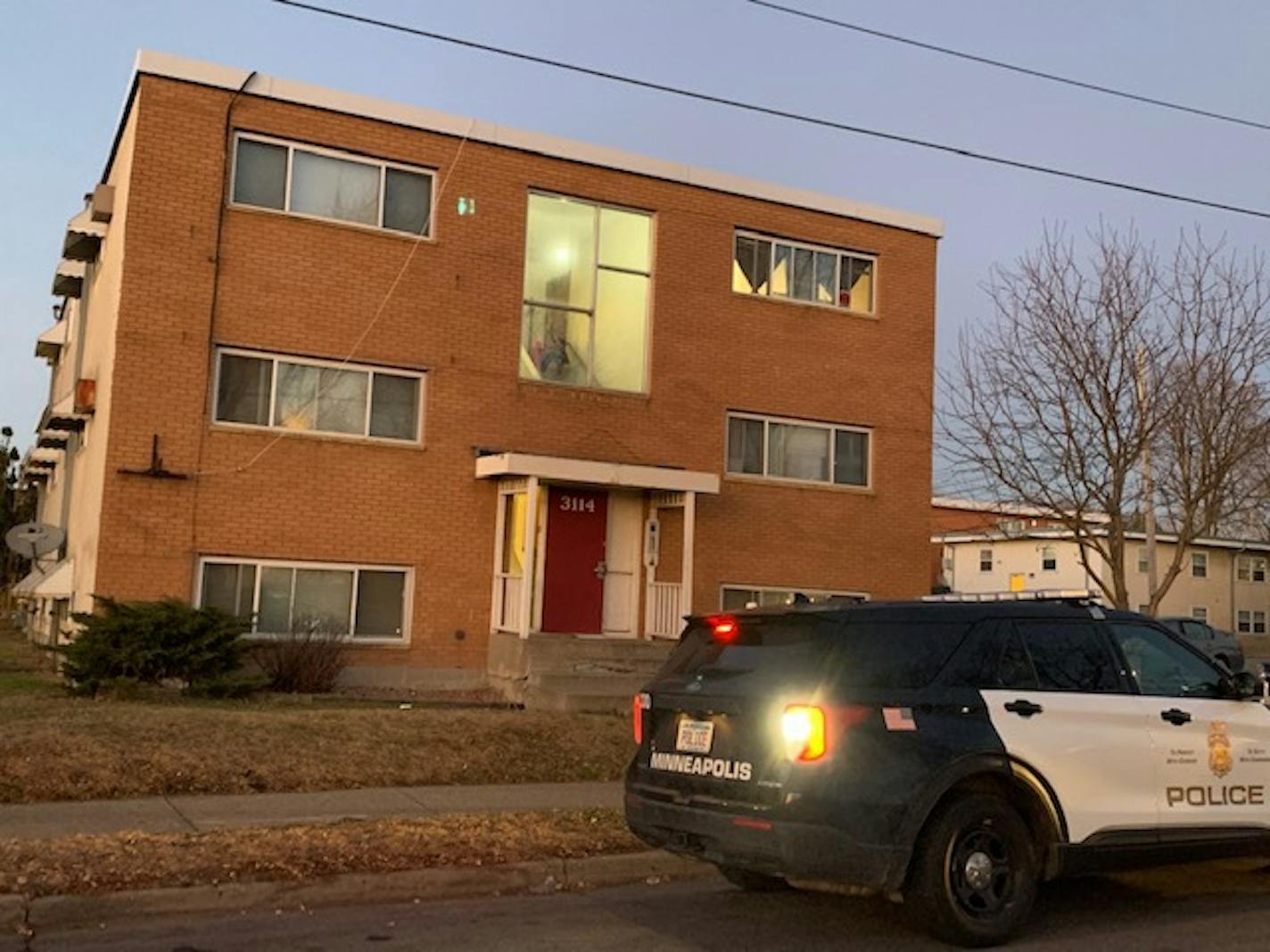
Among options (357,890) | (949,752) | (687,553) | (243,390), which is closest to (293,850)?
(357,890)

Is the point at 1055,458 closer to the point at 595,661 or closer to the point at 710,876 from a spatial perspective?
the point at 595,661

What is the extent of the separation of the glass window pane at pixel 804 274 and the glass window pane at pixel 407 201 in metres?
6.01

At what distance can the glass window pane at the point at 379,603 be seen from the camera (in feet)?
53.7

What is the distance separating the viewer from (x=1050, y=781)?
255 inches

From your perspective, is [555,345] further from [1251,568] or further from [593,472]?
[1251,568]

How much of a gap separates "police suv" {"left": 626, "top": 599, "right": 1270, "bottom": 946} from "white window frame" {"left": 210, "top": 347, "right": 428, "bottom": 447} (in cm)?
1003

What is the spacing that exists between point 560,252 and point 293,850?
472 inches

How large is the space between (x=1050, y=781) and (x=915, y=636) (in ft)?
3.32

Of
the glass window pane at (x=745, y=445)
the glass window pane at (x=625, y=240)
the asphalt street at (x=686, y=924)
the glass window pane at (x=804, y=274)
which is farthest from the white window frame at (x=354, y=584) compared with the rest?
the asphalt street at (x=686, y=924)

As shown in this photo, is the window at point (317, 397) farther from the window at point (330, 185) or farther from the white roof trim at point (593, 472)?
the window at point (330, 185)

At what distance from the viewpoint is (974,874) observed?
626 cm

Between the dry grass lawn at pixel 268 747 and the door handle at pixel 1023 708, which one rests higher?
the door handle at pixel 1023 708

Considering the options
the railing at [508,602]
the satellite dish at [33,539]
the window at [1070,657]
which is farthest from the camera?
the satellite dish at [33,539]

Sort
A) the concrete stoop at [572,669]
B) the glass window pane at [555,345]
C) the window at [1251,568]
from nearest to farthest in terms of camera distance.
A: the concrete stoop at [572,669] → the glass window pane at [555,345] → the window at [1251,568]
